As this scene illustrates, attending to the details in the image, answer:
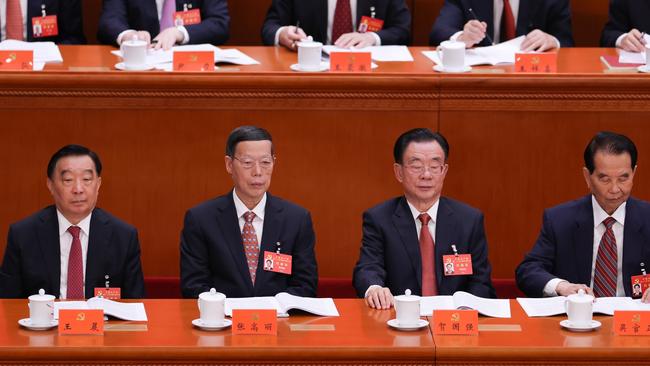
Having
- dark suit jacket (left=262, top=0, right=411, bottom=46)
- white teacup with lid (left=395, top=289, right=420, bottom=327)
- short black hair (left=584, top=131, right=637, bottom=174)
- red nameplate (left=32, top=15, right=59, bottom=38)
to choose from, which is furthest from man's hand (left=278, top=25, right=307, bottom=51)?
white teacup with lid (left=395, top=289, right=420, bottom=327)

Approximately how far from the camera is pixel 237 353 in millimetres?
3182

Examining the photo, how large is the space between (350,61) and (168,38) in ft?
2.40

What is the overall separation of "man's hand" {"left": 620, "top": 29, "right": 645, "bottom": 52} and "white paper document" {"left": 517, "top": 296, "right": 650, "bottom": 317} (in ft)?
4.60

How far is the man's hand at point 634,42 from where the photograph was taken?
4793 millimetres

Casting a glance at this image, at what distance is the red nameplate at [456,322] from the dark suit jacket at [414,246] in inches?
28.8

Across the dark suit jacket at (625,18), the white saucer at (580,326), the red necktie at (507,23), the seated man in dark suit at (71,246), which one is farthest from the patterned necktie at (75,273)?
the dark suit jacket at (625,18)

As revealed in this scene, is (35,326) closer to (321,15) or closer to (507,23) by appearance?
(321,15)

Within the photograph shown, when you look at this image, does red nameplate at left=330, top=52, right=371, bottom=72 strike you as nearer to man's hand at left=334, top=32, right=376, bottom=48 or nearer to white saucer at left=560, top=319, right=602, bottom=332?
man's hand at left=334, top=32, right=376, bottom=48

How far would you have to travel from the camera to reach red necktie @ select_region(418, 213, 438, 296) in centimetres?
407

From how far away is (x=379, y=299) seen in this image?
142 inches

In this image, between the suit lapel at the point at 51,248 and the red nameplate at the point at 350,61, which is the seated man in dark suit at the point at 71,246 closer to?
the suit lapel at the point at 51,248

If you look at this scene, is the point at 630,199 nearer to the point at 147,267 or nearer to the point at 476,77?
the point at 476,77

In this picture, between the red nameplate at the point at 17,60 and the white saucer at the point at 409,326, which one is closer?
the white saucer at the point at 409,326

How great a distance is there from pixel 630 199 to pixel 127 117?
1.67 meters
